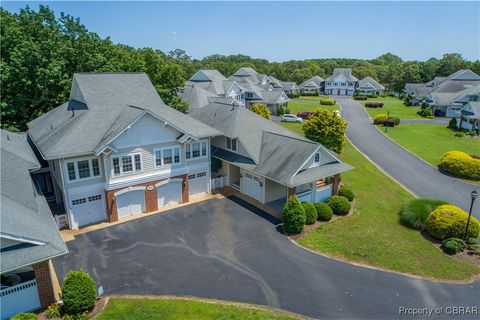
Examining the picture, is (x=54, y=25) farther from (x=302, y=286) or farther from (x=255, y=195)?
(x=302, y=286)

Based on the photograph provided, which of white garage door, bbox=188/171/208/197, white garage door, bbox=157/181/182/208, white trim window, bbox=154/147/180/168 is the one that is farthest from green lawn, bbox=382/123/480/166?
white trim window, bbox=154/147/180/168

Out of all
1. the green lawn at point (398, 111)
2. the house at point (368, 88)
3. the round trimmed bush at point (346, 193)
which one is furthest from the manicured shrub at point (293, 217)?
the house at point (368, 88)

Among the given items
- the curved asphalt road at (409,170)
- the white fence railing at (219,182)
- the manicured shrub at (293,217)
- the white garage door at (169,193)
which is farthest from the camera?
the curved asphalt road at (409,170)

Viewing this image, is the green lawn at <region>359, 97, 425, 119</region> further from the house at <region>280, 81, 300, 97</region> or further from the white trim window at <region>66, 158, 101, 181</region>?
the white trim window at <region>66, 158, 101, 181</region>

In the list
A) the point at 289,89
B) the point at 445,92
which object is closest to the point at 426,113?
the point at 445,92

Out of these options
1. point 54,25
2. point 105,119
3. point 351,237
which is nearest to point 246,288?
point 351,237

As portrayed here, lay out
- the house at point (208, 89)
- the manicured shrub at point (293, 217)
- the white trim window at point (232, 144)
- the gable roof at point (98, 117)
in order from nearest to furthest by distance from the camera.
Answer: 1. the gable roof at point (98, 117)
2. the manicured shrub at point (293, 217)
3. the white trim window at point (232, 144)
4. the house at point (208, 89)

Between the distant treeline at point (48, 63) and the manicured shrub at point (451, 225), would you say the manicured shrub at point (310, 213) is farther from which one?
the distant treeline at point (48, 63)
